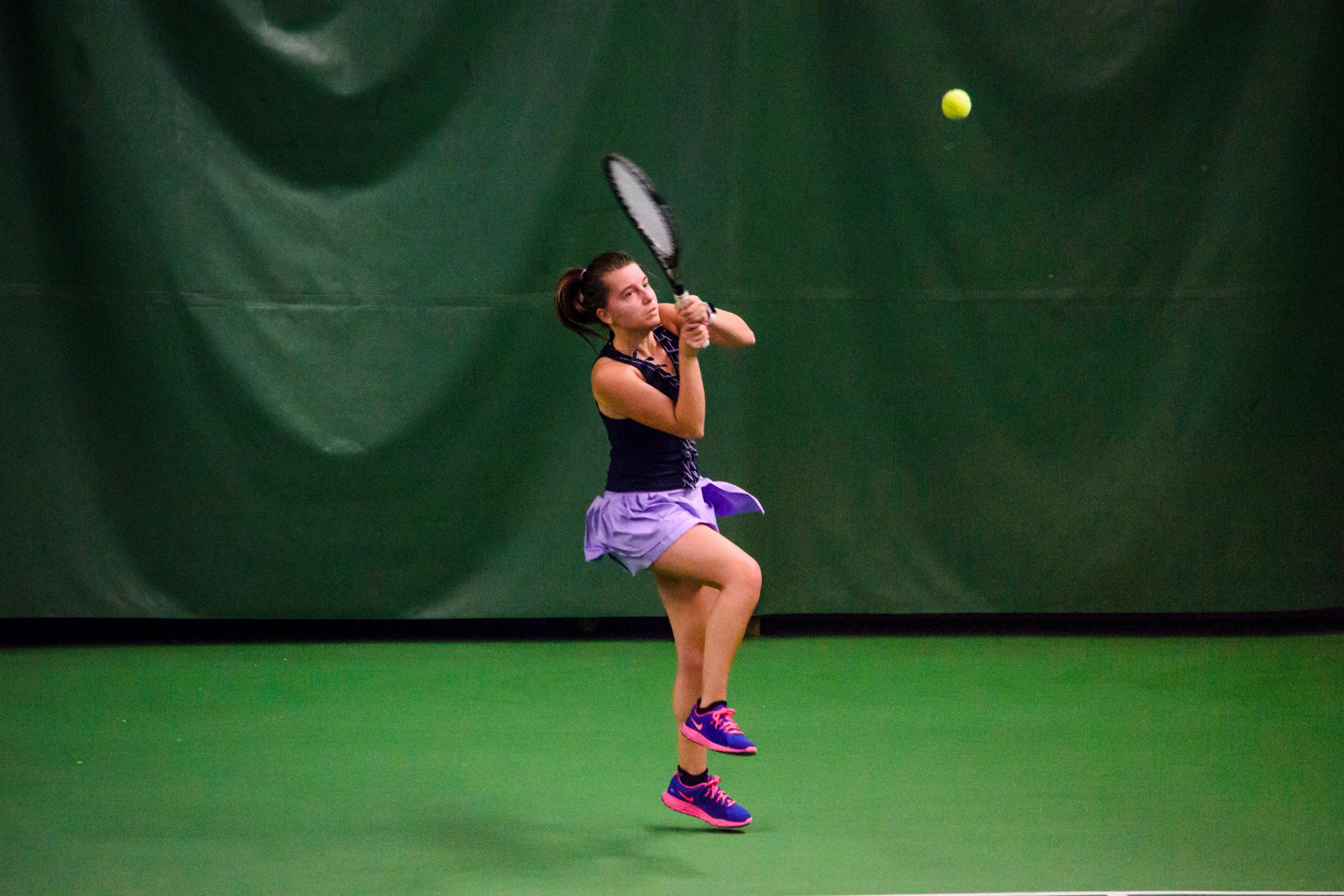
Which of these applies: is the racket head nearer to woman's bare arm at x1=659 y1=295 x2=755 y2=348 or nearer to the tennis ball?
woman's bare arm at x1=659 y1=295 x2=755 y2=348

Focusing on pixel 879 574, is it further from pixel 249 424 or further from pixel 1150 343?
pixel 249 424

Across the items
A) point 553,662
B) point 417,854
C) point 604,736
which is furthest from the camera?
point 553,662

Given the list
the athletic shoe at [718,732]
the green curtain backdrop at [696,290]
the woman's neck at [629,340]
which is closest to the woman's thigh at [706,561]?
the athletic shoe at [718,732]

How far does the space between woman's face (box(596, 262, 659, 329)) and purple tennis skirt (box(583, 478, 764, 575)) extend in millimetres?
388

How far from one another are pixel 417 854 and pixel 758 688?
1.80 meters

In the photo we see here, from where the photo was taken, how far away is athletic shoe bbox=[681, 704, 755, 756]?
295 centimetres

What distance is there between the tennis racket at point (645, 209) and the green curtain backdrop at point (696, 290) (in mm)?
2033

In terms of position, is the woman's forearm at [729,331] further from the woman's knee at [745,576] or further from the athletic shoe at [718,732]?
the athletic shoe at [718,732]

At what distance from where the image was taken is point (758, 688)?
4668 mm

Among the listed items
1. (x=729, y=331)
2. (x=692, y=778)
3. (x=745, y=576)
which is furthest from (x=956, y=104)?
(x=692, y=778)

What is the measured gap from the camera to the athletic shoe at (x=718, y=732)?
116 inches

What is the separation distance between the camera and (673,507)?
318 cm

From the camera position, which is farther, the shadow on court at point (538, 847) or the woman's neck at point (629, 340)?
the woman's neck at point (629, 340)

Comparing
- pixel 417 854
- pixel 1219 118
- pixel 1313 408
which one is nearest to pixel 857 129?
pixel 1219 118
